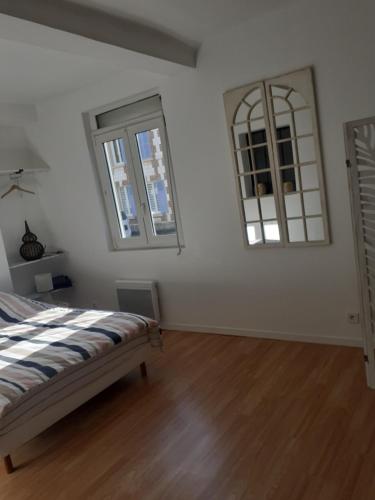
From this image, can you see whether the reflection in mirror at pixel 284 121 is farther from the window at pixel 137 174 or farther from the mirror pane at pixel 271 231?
the window at pixel 137 174

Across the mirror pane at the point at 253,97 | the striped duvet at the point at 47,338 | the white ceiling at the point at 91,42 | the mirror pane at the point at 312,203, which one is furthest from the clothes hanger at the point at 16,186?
the mirror pane at the point at 312,203

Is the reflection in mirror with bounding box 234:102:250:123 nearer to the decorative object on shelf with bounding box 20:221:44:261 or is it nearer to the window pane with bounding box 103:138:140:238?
the window pane with bounding box 103:138:140:238

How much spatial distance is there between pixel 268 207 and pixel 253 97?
34.1 inches

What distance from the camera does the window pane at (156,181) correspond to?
385 centimetres

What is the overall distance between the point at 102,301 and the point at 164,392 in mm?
1975

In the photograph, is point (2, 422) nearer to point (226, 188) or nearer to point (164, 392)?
point (164, 392)

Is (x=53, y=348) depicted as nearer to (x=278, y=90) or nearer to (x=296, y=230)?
(x=296, y=230)

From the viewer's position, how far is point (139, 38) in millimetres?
2793

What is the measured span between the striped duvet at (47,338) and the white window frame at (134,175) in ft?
3.50

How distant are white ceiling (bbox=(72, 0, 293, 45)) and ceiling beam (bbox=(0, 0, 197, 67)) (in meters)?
0.06

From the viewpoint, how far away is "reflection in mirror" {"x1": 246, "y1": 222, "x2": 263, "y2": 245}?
3352mm

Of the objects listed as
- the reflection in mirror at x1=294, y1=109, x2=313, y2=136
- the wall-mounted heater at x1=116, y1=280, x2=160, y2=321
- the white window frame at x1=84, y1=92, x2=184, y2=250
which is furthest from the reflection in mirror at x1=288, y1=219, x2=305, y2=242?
the wall-mounted heater at x1=116, y1=280, x2=160, y2=321

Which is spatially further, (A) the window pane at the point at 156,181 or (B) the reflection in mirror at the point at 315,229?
(A) the window pane at the point at 156,181

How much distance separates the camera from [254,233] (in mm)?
3383
